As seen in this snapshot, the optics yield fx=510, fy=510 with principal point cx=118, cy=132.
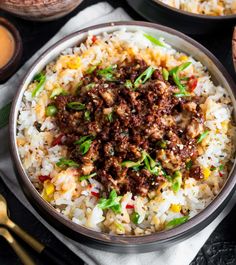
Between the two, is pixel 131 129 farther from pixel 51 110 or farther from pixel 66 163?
pixel 51 110

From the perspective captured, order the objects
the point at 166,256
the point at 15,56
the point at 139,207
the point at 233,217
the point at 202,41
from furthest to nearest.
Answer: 1. the point at 202,41
2. the point at 15,56
3. the point at 233,217
4. the point at 166,256
5. the point at 139,207

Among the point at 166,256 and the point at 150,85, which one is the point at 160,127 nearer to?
the point at 150,85

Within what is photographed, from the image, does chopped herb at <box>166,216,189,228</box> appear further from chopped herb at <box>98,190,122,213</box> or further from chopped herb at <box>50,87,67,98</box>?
chopped herb at <box>50,87,67,98</box>

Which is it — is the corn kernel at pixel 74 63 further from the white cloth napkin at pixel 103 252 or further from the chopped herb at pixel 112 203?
the chopped herb at pixel 112 203

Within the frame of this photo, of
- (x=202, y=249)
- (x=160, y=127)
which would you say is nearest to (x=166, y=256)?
(x=202, y=249)

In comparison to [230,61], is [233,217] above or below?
below

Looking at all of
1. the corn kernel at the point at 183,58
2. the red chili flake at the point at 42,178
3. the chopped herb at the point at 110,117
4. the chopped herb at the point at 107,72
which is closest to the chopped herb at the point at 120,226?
the red chili flake at the point at 42,178

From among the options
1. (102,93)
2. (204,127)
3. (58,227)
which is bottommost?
(58,227)
